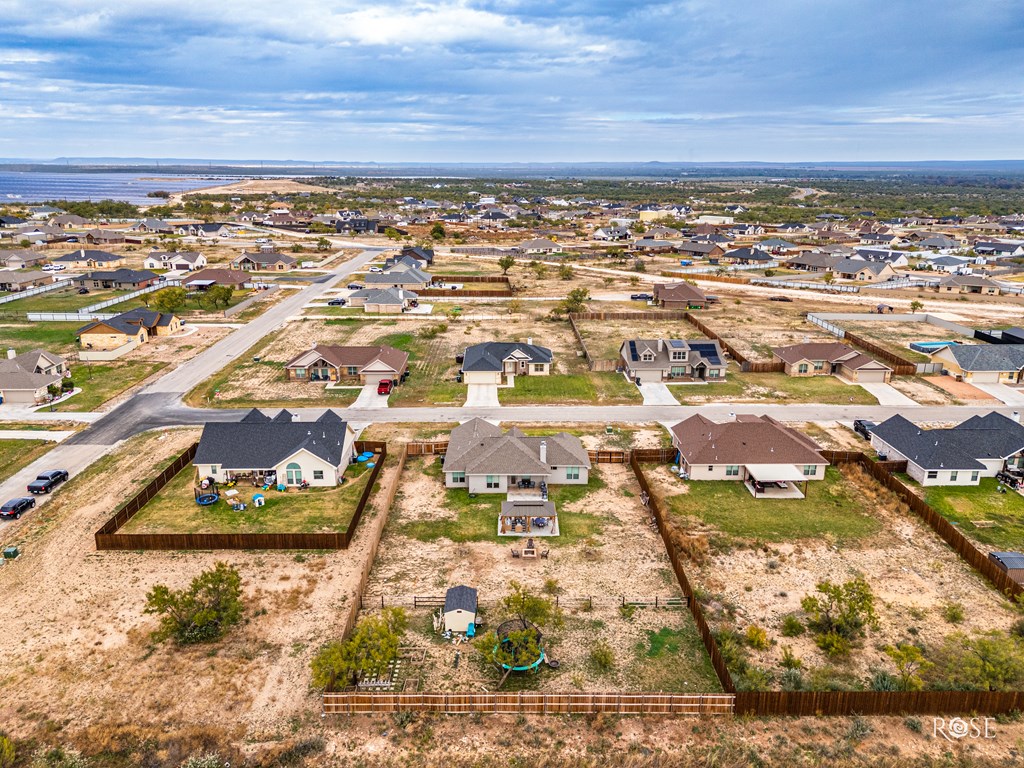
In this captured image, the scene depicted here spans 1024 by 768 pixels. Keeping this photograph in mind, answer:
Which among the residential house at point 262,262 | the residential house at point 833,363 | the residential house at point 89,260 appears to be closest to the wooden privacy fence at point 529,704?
the residential house at point 833,363

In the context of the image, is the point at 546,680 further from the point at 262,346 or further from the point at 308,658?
the point at 262,346

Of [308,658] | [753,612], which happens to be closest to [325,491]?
[308,658]

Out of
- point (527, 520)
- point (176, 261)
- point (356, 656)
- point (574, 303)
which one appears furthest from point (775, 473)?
point (176, 261)

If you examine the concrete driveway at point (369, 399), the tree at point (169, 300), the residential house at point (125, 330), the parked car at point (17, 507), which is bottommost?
the parked car at point (17, 507)

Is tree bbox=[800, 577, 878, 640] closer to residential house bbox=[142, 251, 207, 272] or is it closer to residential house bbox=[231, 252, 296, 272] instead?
residential house bbox=[231, 252, 296, 272]

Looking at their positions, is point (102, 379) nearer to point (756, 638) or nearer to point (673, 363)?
point (673, 363)

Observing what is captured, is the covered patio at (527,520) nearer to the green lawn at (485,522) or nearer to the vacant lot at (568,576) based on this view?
the green lawn at (485,522)

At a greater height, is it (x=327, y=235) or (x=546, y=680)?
(x=327, y=235)
